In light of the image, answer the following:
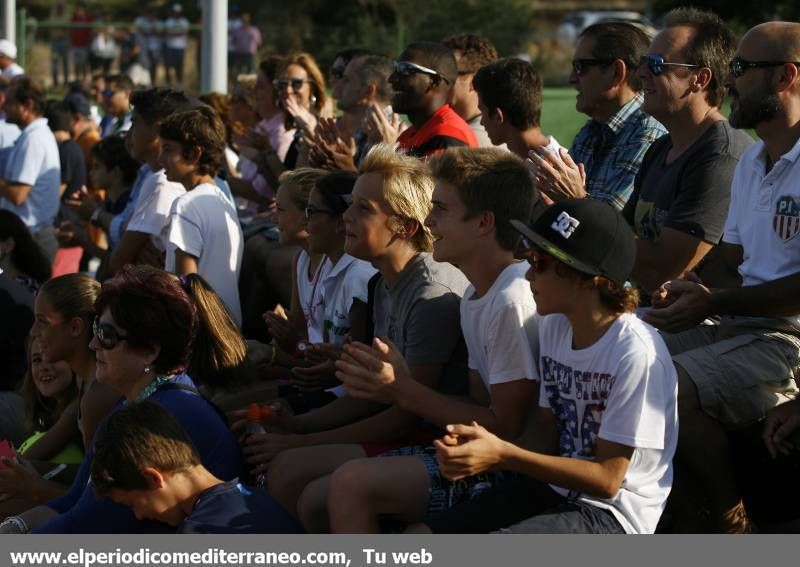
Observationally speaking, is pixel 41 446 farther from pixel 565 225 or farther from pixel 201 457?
pixel 565 225

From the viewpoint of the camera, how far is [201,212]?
266 inches

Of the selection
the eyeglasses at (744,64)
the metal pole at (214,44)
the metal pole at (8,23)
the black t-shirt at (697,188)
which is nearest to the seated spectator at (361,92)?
the black t-shirt at (697,188)

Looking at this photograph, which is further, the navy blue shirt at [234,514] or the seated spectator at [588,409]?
the navy blue shirt at [234,514]

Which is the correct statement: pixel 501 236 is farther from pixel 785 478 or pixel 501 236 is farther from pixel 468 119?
pixel 468 119

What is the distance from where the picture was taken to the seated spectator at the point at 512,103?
6410mm

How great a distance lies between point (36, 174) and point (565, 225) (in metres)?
8.49

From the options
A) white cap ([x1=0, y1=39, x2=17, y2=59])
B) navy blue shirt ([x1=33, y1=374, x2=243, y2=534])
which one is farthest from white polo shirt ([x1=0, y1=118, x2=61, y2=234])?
navy blue shirt ([x1=33, y1=374, x2=243, y2=534])

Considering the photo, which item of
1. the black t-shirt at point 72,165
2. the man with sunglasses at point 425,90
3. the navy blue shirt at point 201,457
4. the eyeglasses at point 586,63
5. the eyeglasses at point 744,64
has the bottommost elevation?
the black t-shirt at point 72,165

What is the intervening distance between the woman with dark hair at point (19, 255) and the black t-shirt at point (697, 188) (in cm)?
396

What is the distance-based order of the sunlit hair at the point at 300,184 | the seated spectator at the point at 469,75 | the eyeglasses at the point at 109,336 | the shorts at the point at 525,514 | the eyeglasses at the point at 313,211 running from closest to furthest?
the shorts at the point at 525,514
the eyeglasses at the point at 109,336
the eyeglasses at the point at 313,211
the sunlit hair at the point at 300,184
the seated spectator at the point at 469,75

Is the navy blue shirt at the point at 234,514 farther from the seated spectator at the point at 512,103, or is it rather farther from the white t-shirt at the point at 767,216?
the seated spectator at the point at 512,103

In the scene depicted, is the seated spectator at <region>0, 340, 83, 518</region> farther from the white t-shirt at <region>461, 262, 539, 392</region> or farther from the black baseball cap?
the black baseball cap

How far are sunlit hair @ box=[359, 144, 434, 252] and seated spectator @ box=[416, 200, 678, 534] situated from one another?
93 cm
